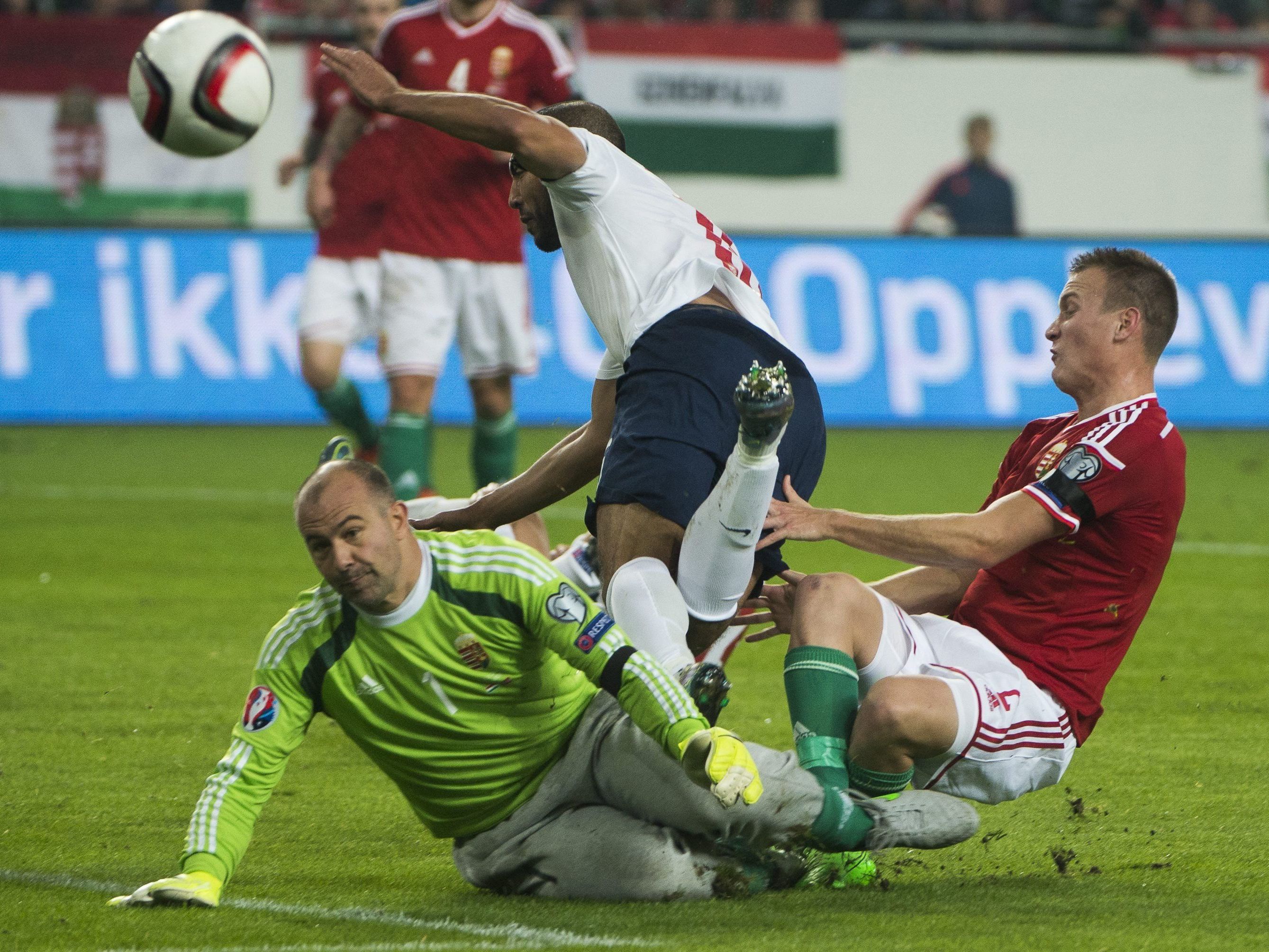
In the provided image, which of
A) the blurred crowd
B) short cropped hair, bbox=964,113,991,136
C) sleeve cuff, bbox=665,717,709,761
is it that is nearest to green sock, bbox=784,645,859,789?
sleeve cuff, bbox=665,717,709,761

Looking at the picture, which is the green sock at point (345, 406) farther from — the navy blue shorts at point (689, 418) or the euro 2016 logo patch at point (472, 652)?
the euro 2016 logo patch at point (472, 652)

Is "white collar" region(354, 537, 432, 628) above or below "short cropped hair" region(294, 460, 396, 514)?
below

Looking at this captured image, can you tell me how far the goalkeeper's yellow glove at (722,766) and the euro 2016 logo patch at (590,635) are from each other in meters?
0.28

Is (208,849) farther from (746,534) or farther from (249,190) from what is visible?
(249,190)

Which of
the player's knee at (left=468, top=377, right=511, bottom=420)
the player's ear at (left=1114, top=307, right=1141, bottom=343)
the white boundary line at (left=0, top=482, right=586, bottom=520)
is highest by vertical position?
the player's ear at (left=1114, top=307, right=1141, bottom=343)

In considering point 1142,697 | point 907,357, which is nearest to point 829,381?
point 907,357

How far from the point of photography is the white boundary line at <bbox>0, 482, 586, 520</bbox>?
35.4ft

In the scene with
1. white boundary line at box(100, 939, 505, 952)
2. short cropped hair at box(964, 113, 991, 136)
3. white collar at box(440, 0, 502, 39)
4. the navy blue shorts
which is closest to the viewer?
white boundary line at box(100, 939, 505, 952)

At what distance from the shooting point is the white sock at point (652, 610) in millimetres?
4176

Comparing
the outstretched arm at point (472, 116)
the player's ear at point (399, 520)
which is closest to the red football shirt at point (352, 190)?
the outstretched arm at point (472, 116)

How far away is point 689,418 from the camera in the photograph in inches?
176

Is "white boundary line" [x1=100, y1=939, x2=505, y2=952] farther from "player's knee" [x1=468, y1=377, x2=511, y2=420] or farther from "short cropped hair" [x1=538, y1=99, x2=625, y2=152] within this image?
"player's knee" [x1=468, y1=377, x2=511, y2=420]

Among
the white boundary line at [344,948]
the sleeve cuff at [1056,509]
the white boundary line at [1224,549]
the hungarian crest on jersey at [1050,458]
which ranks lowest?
the white boundary line at [1224,549]

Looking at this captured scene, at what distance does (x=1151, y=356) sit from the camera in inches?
169
